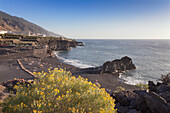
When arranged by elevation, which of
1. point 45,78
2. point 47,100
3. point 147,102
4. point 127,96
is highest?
point 45,78

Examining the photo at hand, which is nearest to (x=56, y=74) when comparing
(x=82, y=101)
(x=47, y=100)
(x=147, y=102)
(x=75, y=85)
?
(x=75, y=85)

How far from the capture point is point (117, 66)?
30219mm

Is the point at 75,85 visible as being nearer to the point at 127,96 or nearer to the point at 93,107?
the point at 93,107

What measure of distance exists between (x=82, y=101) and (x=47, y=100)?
4.48 ft

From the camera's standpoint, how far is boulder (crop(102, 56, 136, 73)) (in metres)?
26.6

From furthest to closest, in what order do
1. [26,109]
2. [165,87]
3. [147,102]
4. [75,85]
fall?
[165,87]
[147,102]
[75,85]
[26,109]

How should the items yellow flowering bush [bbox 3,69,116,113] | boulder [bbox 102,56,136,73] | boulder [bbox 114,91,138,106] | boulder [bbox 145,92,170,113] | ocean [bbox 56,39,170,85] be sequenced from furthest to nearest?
ocean [bbox 56,39,170,85] < boulder [bbox 102,56,136,73] < boulder [bbox 114,91,138,106] < boulder [bbox 145,92,170,113] < yellow flowering bush [bbox 3,69,116,113]

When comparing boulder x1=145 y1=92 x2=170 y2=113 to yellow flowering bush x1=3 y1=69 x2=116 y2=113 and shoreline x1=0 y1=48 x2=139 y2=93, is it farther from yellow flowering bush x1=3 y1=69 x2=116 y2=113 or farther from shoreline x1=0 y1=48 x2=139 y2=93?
shoreline x1=0 y1=48 x2=139 y2=93


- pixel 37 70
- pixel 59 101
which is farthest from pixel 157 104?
pixel 37 70

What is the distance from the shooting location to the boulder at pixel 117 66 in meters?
26.6

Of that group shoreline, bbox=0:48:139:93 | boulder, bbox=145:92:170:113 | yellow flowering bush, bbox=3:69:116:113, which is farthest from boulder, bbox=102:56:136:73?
yellow flowering bush, bbox=3:69:116:113

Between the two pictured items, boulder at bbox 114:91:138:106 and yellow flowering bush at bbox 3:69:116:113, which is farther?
boulder at bbox 114:91:138:106

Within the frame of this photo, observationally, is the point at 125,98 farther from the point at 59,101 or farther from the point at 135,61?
the point at 135,61

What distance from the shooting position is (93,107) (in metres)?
4.55
